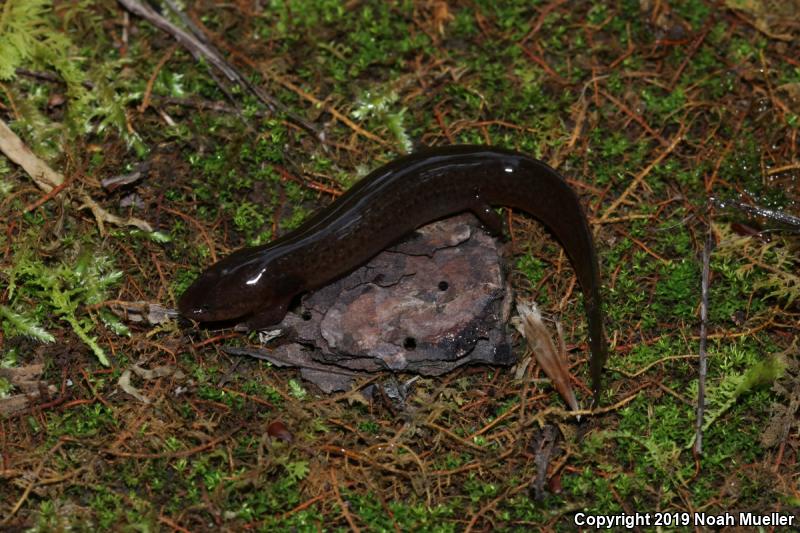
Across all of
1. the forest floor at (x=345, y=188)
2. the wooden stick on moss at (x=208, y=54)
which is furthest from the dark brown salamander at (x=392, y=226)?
the wooden stick on moss at (x=208, y=54)

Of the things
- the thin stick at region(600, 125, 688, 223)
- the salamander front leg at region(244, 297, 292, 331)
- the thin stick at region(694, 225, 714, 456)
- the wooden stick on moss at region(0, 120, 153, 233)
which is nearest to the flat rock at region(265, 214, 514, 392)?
the salamander front leg at region(244, 297, 292, 331)

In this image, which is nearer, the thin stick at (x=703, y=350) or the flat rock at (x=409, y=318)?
the thin stick at (x=703, y=350)

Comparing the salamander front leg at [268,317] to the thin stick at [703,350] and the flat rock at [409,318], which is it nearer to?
the flat rock at [409,318]

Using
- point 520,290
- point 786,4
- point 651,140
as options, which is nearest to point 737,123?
point 651,140

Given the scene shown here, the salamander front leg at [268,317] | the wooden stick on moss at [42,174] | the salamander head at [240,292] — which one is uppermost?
the wooden stick on moss at [42,174]

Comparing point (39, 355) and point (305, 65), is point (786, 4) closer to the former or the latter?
point (305, 65)

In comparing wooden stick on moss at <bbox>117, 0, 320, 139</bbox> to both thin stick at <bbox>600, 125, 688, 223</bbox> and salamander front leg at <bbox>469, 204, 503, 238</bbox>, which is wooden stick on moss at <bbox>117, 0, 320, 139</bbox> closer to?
salamander front leg at <bbox>469, 204, 503, 238</bbox>

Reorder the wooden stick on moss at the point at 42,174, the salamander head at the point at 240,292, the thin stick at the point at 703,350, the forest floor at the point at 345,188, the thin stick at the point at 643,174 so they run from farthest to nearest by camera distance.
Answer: the thin stick at the point at 643,174 < the wooden stick on moss at the point at 42,174 < the salamander head at the point at 240,292 < the thin stick at the point at 703,350 < the forest floor at the point at 345,188

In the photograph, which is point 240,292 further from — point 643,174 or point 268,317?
point 643,174
